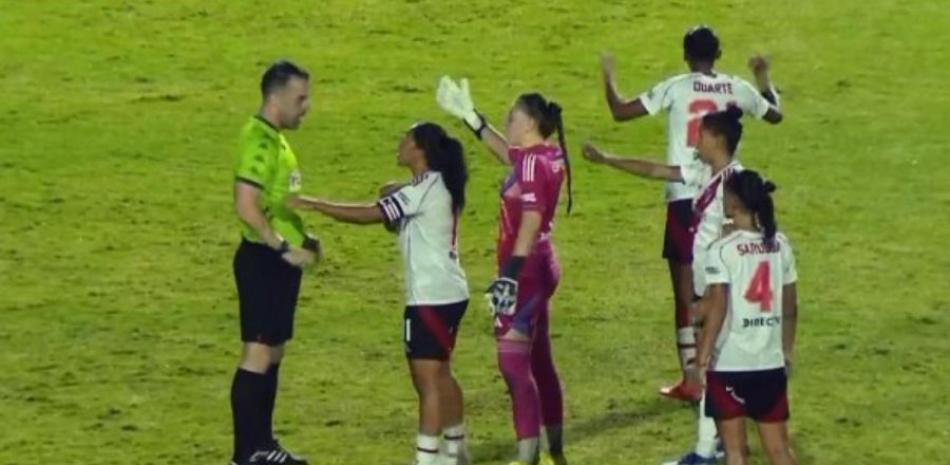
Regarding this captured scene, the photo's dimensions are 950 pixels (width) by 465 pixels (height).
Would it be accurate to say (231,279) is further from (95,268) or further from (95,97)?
(95,97)

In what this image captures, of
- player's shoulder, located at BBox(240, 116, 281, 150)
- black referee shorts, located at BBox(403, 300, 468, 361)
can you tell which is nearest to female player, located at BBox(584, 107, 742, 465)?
black referee shorts, located at BBox(403, 300, 468, 361)

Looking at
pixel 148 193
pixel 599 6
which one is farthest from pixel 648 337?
pixel 599 6

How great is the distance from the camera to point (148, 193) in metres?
18.4

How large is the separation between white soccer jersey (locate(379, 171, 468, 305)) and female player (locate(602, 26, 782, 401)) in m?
1.98

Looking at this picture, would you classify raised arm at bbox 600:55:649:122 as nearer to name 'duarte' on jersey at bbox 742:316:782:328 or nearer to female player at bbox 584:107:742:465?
female player at bbox 584:107:742:465

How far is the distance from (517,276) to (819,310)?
479 cm

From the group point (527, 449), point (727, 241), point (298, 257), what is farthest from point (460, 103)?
point (727, 241)

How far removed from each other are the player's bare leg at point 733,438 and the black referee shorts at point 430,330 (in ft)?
4.92

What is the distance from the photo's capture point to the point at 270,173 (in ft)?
36.7

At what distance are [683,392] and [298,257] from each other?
304cm

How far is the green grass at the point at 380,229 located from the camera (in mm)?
12852

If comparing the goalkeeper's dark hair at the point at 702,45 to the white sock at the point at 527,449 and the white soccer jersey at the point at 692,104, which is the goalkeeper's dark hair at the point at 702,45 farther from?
the white sock at the point at 527,449

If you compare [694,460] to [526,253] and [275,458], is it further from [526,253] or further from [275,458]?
[275,458]

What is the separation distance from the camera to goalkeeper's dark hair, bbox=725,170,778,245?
10203 millimetres
